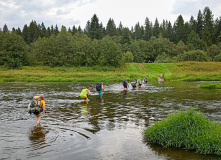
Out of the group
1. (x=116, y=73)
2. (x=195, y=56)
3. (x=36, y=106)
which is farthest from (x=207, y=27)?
(x=36, y=106)

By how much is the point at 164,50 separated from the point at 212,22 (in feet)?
127

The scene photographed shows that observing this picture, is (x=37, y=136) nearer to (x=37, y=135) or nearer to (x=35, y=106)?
(x=37, y=135)

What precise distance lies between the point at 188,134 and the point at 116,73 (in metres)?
57.1

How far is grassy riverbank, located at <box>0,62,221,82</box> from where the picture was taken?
184 ft

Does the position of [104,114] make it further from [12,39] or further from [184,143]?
[12,39]

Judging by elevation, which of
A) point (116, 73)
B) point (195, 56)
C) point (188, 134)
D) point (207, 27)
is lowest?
point (188, 134)

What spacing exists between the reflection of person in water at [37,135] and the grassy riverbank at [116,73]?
1688 inches

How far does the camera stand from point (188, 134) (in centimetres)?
888

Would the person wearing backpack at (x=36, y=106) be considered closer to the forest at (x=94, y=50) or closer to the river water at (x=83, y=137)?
the river water at (x=83, y=137)

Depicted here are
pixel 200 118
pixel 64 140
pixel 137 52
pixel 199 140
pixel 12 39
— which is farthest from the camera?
pixel 137 52

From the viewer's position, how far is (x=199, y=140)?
8.62 metres

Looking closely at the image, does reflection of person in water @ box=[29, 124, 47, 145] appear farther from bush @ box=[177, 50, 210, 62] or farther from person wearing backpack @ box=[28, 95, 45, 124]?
bush @ box=[177, 50, 210, 62]

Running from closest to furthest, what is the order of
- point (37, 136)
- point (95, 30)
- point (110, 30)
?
point (37, 136) → point (95, 30) → point (110, 30)

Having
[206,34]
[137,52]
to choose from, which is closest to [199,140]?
[137,52]
